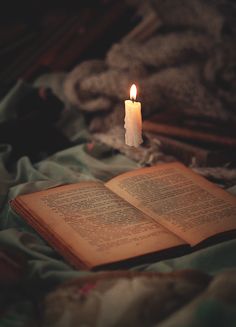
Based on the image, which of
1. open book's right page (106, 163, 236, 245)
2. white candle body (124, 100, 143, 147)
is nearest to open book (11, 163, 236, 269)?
open book's right page (106, 163, 236, 245)

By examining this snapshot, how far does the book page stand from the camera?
3.30 feet

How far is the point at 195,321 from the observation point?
2.58 feet

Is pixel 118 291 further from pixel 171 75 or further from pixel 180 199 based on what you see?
pixel 171 75

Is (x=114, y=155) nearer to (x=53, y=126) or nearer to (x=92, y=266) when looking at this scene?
(x=53, y=126)

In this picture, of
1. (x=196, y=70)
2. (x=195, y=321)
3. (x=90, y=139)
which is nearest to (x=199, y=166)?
(x=90, y=139)

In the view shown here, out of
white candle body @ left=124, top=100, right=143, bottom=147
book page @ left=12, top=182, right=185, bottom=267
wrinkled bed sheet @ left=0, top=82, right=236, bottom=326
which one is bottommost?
wrinkled bed sheet @ left=0, top=82, right=236, bottom=326

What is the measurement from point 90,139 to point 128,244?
0.77 metres

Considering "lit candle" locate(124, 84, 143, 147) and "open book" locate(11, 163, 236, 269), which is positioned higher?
"lit candle" locate(124, 84, 143, 147)

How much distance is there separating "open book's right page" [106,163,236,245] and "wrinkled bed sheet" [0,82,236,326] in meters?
0.07

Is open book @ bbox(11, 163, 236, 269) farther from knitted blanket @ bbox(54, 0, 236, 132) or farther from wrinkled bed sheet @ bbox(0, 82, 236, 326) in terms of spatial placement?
knitted blanket @ bbox(54, 0, 236, 132)

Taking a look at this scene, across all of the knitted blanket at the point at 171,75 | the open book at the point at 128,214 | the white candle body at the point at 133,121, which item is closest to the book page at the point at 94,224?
the open book at the point at 128,214

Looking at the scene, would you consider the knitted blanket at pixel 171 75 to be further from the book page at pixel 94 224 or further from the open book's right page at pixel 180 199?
the book page at pixel 94 224

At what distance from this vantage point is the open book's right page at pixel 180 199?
1.11 m

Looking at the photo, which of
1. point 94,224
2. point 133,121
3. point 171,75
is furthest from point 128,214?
point 171,75
